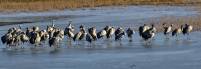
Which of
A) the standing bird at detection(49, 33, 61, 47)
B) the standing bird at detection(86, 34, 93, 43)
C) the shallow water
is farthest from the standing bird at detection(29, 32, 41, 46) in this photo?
the standing bird at detection(86, 34, 93, 43)

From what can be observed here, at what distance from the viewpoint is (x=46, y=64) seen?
21.8m

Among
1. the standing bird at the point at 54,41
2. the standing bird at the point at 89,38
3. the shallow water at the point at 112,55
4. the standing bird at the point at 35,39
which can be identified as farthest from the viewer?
the standing bird at the point at 89,38

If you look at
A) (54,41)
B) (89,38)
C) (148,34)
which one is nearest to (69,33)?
(89,38)

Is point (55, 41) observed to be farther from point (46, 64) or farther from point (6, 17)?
point (6, 17)

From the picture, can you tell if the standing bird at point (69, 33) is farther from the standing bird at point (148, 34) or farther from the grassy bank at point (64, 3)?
the grassy bank at point (64, 3)

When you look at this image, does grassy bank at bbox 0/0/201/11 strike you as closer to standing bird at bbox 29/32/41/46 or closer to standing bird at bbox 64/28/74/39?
standing bird at bbox 64/28/74/39

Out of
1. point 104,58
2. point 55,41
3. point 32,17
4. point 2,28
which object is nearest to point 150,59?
point 104,58

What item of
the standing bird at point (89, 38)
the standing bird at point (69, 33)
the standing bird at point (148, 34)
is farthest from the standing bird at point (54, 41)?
the standing bird at point (148, 34)

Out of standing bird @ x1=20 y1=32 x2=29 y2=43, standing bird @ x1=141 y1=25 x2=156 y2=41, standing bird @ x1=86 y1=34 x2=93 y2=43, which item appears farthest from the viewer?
standing bird @ x1=141 y1=25 x2=156 y2=41

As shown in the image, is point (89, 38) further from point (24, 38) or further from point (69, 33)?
point (24, 38)

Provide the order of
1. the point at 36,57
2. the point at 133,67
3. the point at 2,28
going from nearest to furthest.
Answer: the point at 133,67 → the point at 36,57 → the point at 2,28

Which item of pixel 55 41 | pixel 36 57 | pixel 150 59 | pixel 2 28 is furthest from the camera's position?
pixel 2 28

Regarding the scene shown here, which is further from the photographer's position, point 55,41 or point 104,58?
point 55,41

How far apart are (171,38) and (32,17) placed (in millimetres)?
20587
